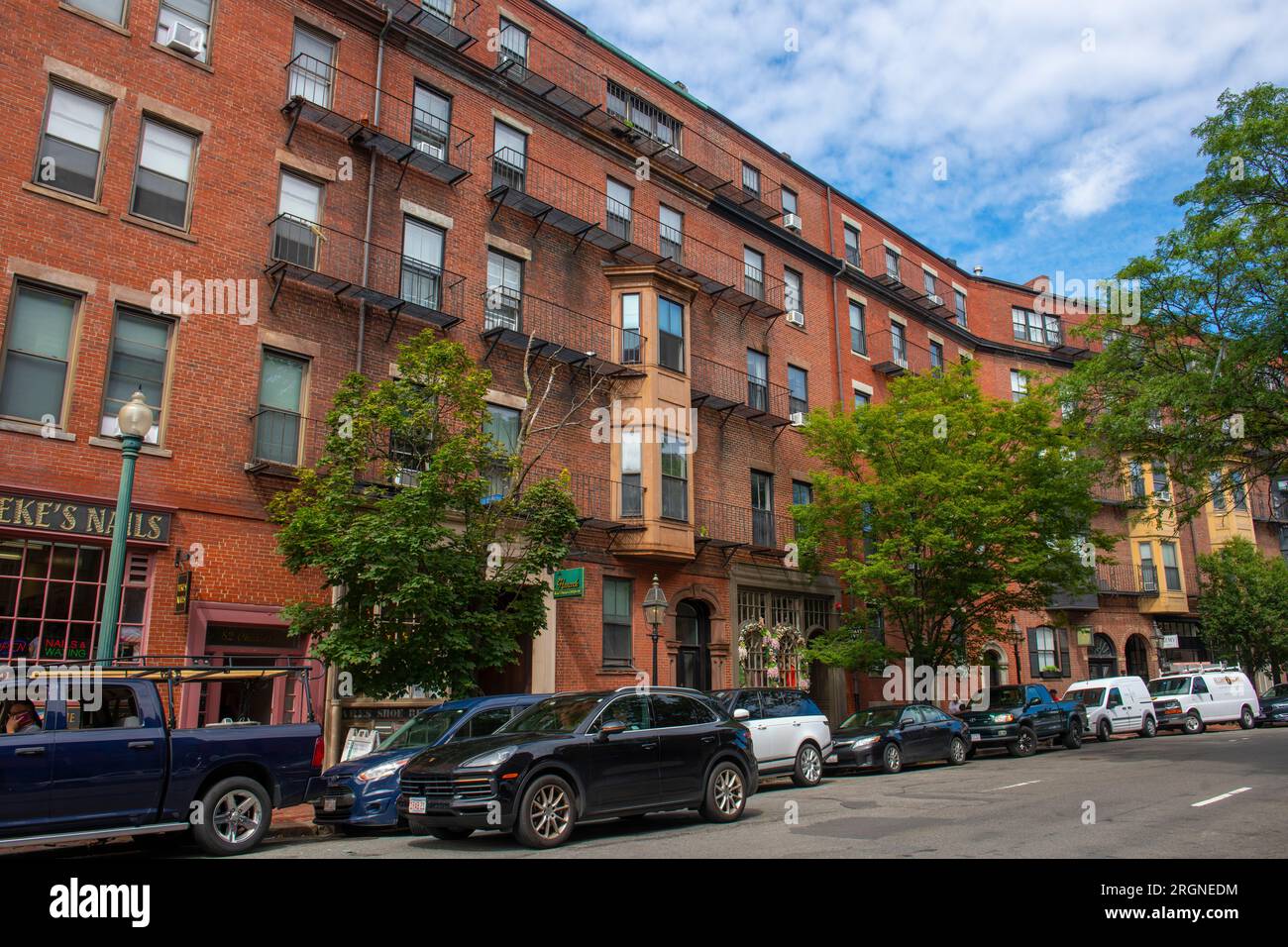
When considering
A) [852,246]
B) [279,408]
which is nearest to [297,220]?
[279,408]

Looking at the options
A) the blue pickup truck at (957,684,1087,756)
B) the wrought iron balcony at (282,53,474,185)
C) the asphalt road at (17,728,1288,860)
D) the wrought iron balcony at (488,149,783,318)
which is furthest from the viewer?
the blue pickup truck at (957,684,1087,756)

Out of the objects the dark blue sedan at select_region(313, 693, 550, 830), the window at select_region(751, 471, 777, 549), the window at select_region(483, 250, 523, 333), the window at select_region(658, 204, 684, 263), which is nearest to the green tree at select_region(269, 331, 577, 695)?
the dark blue sedan at select_region(313, 693, 550, 830)

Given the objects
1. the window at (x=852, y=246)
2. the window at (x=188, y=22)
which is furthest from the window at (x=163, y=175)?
the window at (x=852, y=246)

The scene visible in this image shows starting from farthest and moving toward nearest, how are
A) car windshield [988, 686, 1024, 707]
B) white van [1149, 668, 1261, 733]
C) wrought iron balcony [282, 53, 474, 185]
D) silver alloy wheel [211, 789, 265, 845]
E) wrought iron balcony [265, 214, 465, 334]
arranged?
1. white van [1149, 668, 1261, 733]
2. car windshield [988, 686, 1024, 707]
3. wrought iron balcony [282, 53, 474, 185]
4. wrought iron balcony [265, 214, 465, 334]
5. silver alloy wheel [211, 789, 265, 845]

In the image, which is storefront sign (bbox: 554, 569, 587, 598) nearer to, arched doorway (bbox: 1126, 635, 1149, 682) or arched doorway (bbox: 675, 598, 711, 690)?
arched doorway (bbox: 675, 598, 711, 690)

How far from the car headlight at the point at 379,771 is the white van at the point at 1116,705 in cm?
2320

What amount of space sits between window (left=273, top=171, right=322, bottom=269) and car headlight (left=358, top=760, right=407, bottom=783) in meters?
10.1

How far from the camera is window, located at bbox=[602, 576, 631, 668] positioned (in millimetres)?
22031

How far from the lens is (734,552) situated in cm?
2534

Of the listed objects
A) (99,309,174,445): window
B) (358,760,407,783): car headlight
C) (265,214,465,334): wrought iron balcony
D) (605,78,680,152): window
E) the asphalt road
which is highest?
(605,78,680,152): window

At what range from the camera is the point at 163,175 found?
16562mm
